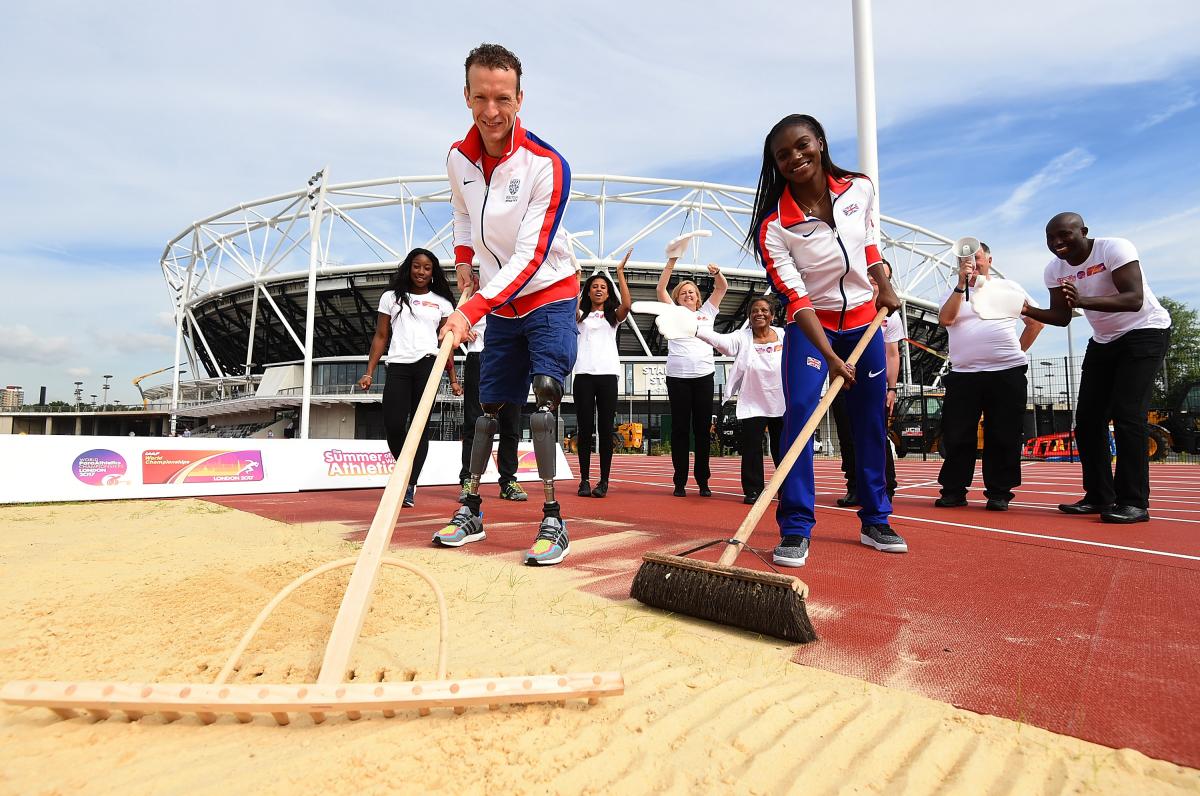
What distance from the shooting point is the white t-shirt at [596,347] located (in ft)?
19.3

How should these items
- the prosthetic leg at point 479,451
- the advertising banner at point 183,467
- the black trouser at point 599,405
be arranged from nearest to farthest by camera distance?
the prosthetic leg at point 479,451, the advertising banner at point 183,467, the black trouser at point 599,405

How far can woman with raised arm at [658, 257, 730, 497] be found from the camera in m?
5.94

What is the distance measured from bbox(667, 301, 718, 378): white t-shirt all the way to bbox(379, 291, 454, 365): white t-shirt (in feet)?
7.17

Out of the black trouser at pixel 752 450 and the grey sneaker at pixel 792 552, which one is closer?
the grey sneaker at pixel 792 552

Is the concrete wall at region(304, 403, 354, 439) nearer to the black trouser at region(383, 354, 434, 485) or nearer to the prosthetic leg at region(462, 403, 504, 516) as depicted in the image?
the black trouser at region(383, 354, 434, 485)

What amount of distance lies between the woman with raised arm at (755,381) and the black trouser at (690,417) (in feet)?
0.95

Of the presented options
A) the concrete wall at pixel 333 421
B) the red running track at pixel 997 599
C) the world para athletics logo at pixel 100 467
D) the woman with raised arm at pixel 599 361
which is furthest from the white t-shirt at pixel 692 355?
the concrete wall at pixel 333 421

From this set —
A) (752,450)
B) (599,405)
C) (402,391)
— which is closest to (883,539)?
(752,450)

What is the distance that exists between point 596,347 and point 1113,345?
3.94 meters

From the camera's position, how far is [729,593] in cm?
196

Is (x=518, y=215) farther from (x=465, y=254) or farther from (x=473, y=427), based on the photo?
(x=473, y=427)

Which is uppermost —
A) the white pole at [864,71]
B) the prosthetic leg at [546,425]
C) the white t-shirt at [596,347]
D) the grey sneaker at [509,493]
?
the white pole at [864,71]

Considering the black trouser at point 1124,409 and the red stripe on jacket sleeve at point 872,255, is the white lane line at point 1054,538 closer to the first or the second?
the black trouser at point 1124,409

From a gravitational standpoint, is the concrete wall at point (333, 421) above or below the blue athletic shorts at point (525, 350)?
below
